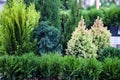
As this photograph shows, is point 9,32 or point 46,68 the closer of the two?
point 46,68

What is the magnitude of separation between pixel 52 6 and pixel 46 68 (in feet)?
6.46

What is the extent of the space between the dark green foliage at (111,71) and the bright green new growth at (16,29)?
60.6 inches

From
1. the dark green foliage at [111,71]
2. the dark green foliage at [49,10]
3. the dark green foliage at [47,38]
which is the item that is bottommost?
the dark green foliage at [111,71]

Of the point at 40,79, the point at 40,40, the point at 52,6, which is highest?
the point at 52,6

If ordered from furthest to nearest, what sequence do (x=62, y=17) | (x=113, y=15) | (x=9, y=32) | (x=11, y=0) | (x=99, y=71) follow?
(x=113, y=15)
(x=62, y=17)
(x=11, y=0)
(x=9, y=32)
(x=99, y=71)

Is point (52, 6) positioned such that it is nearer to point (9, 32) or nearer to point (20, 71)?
point (9, 32)

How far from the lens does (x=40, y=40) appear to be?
217 inches

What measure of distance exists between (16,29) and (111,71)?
5.95ft

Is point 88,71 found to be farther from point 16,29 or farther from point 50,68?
point 16,29

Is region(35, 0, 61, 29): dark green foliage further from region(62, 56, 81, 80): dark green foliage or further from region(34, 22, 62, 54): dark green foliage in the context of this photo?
region(62, 56, 81, 80): dark green foliage

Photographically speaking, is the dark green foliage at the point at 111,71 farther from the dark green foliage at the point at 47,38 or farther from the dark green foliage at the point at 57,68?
the dark green foliage at the point at 47,38

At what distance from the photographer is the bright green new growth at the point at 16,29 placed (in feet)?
17.1

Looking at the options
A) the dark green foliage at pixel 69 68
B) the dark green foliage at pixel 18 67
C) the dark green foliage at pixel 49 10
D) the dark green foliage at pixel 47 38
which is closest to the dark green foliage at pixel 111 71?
the dark green foliage at pixel 69 68

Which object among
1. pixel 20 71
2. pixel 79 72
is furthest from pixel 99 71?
pixel 20 71
